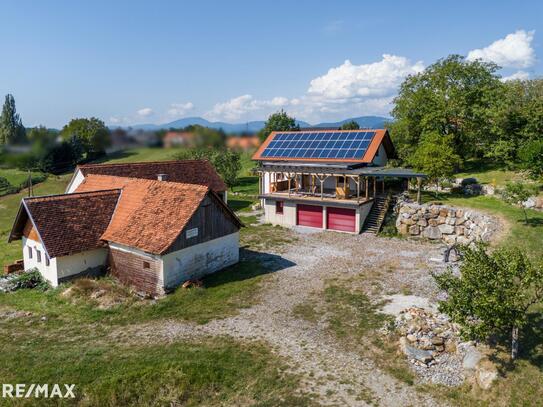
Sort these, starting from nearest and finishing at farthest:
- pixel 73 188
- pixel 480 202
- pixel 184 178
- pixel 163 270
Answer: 1. pixel 163 270
2. pixel 480 202
3. pixel 73 188
4. pixel 184 178

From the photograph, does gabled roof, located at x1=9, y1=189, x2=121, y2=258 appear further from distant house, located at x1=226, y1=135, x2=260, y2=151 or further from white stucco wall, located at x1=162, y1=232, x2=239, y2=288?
distant house, located at x1=226, y1=135, x2=260, y2=151

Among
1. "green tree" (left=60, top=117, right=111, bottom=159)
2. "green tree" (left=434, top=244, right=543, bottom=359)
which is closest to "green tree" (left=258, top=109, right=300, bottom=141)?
"green tree" (left=60, top=117, right=111, bottom=159)

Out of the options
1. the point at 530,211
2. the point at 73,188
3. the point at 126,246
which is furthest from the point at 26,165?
the point at 530,211

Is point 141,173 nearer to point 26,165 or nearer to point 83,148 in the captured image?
point 26,165

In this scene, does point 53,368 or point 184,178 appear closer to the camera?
point 53,368

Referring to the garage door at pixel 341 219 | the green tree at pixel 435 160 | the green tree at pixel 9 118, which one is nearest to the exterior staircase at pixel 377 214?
the garage door at pixel 341 219

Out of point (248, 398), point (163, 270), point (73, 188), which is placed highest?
point (73, 188)

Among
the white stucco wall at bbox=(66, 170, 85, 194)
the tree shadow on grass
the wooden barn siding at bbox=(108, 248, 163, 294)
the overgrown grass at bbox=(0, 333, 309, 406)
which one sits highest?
the white stucco wall at bbox=(66, 170, 85, 194)
